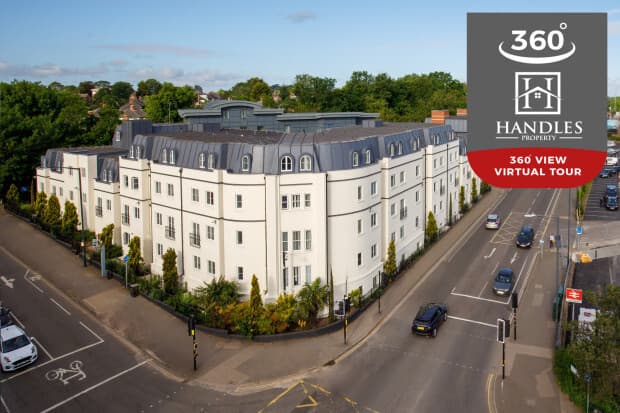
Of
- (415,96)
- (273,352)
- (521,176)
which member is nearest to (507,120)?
(521,176)

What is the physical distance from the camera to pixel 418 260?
2090 inches

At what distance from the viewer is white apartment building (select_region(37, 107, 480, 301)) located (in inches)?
1581

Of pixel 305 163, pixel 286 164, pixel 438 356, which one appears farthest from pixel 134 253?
pixel 438 356

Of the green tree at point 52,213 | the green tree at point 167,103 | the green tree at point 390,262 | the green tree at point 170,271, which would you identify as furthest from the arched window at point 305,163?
the green tree at point 167,103

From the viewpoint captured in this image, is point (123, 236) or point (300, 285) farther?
point (123, 236)

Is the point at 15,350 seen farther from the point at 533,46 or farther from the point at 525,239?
the point at 525,239

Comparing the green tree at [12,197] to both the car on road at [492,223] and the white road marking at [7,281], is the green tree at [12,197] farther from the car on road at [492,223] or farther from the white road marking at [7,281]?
the car on road at [492,223]

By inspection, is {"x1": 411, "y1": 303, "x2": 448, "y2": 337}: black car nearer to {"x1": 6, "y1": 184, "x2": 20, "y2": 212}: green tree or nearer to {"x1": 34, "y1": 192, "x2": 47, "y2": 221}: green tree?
{"x1": 34, "y1": 192, "x2": 47, "y2": 221}: green tree

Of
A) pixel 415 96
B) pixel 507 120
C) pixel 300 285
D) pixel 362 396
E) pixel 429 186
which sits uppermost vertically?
pixel 415 96

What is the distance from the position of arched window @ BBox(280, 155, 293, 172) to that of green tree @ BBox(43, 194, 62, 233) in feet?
98.5

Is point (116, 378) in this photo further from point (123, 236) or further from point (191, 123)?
point (191, 123)

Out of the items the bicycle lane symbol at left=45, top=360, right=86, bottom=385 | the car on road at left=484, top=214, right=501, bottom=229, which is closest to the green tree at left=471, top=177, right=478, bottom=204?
the car on road at left=484, top=214, right=501, bottom=229

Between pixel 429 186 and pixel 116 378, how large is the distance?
3617 centimetres

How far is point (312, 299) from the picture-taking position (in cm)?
3934
